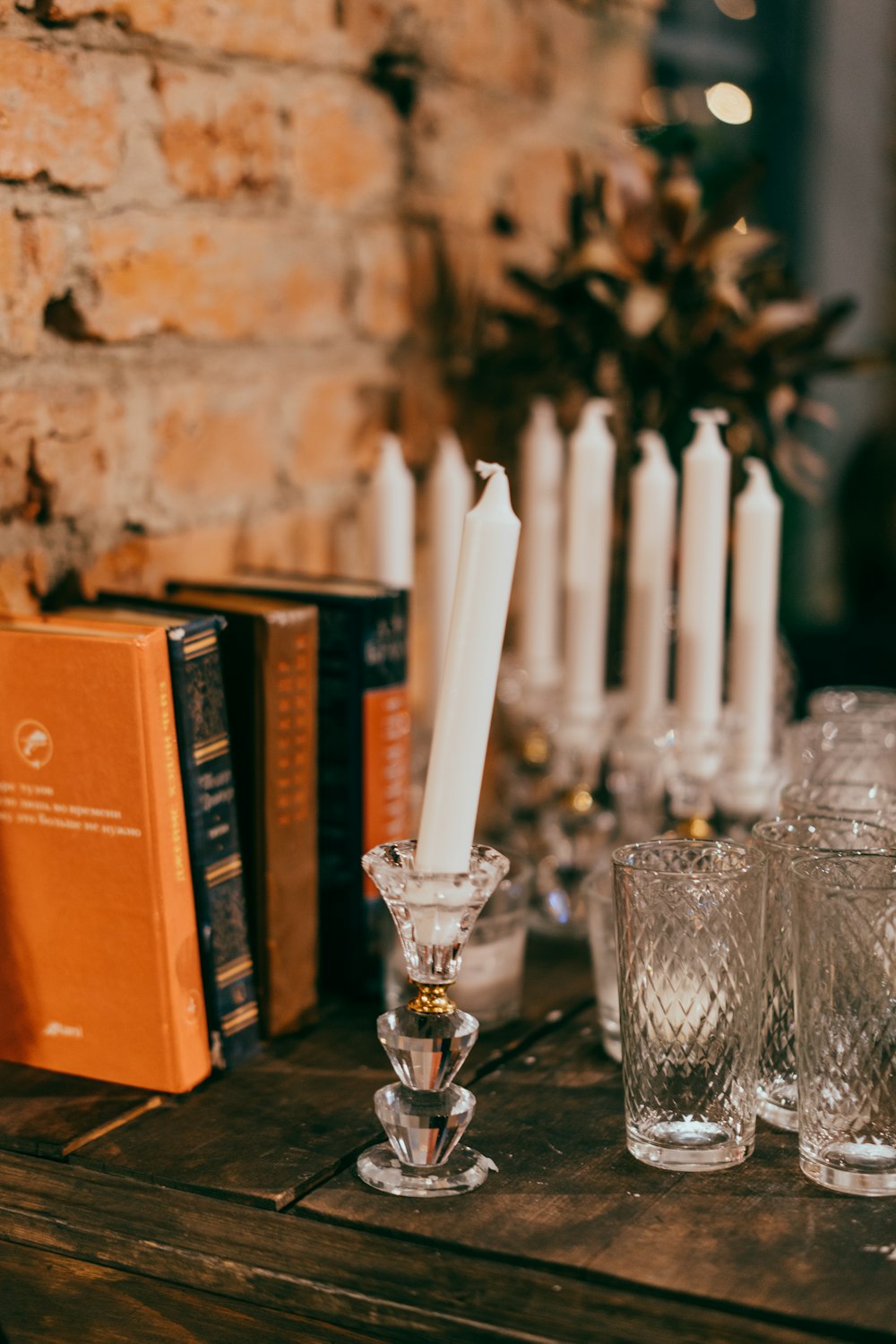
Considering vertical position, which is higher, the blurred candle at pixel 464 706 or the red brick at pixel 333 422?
the red brick at pixel 333 422

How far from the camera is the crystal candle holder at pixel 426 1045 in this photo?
76 centimetres

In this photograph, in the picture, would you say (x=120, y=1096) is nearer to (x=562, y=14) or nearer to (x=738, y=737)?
(x=738, y=737)

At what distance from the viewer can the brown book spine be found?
0.98 meters

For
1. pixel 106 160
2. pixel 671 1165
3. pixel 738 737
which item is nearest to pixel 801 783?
pixel 738 737

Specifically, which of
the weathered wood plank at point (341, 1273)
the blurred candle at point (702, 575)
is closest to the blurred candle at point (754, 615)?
the blurred candle at point (702, 575)

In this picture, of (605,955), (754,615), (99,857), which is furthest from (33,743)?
(754,615)

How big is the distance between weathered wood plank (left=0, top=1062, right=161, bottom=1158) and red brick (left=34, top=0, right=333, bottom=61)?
0.71m

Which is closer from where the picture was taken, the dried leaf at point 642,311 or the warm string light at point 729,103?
the dried leaf at point 642,311

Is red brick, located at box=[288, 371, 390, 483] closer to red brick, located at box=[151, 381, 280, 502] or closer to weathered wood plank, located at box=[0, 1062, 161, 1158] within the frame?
red brick, located at box=[151, 381, 280, 502]

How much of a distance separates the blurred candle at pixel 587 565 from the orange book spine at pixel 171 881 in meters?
0.48

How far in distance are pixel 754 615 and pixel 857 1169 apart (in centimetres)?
55

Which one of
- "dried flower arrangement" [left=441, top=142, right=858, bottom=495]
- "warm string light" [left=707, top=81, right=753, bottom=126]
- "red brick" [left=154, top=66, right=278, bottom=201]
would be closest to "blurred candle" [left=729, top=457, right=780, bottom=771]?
"dried flower arrangement" [left=441, top=142, right=858, bottom=495]

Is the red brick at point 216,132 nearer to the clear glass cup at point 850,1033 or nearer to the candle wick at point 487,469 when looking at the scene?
the candle wick at point 487,469

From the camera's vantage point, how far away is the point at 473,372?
1.56 metres
